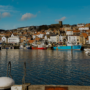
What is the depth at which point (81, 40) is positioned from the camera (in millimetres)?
120562

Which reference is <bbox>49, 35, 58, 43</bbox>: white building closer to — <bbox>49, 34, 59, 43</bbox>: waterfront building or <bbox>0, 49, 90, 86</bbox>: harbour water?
<bbox>49, 34, 59, 43</bbox>: waterfront building

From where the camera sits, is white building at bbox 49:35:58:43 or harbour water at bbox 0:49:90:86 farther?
white building at bbox 49:35:58:43

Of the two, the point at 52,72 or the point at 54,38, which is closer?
the point at 52,72

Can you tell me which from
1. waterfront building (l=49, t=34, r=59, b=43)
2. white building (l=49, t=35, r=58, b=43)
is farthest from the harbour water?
white building (l=49, t=35, r=58, b=43)

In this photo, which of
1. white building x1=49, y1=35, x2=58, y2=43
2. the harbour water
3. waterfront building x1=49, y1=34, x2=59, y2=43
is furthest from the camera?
white building x1=49, y1=35, x2=58, y2=43

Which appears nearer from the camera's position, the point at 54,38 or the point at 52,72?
the point at 52,72

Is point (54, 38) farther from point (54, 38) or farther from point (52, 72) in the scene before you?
point (52, 72)

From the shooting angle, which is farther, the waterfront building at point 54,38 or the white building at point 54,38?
the white building at point 54,38

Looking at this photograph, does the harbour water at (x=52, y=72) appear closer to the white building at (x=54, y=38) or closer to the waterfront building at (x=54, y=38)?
the waterfront building at (x=54, y=38)

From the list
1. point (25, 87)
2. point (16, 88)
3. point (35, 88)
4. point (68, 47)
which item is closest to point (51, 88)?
point (35, 88)

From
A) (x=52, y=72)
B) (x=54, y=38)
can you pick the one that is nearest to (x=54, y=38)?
(x=54, y=38)

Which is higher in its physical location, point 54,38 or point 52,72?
point 54,38

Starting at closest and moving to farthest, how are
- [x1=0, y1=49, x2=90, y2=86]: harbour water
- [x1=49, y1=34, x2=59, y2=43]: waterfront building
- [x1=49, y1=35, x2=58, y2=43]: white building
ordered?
1. [x1=0, y1=49, x2=90, y2=86]: harbour water
2. [x1=49, y1=34, x2=59, y2=43]: waterfront building
3. [x1=49, y1=35, x2=58, y2=43]: white building

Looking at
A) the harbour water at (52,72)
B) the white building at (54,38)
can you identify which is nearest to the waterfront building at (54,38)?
the white building at (54,38)
